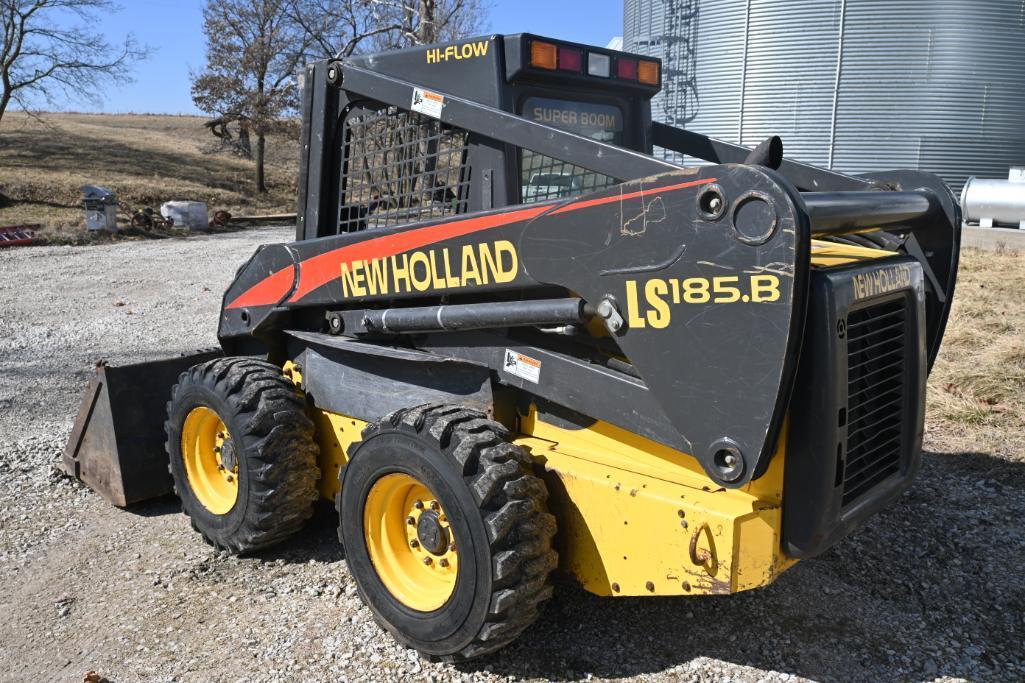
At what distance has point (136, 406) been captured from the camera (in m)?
5.04

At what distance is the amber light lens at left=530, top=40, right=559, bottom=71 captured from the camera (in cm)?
372

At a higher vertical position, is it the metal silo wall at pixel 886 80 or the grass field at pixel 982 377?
the metal silo wall at pixel 886 80

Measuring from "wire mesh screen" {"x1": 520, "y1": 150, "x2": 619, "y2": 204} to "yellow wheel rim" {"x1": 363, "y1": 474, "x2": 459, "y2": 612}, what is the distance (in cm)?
128

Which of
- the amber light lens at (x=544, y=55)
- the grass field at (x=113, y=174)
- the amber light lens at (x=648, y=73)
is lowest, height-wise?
the amber light lens at (x=544, y=55)

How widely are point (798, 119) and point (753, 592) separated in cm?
1635

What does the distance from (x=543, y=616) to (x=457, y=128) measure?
2.03 meters

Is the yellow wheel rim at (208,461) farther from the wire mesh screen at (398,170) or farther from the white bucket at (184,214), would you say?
the white bucket at (184,214)

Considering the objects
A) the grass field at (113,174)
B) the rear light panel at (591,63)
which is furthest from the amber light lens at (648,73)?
the grass field at (113,174)

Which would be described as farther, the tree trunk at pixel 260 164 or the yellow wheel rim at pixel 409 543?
the tree trunk at pixel 260 164

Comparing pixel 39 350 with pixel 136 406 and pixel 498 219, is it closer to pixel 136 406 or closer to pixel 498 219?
pixel 136 406

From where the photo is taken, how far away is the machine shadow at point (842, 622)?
3.42m

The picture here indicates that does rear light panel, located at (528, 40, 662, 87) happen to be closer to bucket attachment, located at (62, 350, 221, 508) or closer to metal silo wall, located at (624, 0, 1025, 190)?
bucket attachment, located at (62, 350, 221, 508)

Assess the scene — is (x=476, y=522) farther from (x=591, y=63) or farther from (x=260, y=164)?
(x=260, y=164)

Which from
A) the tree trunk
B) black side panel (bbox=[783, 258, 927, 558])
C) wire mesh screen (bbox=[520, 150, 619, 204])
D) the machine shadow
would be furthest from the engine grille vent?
the tree trunk
